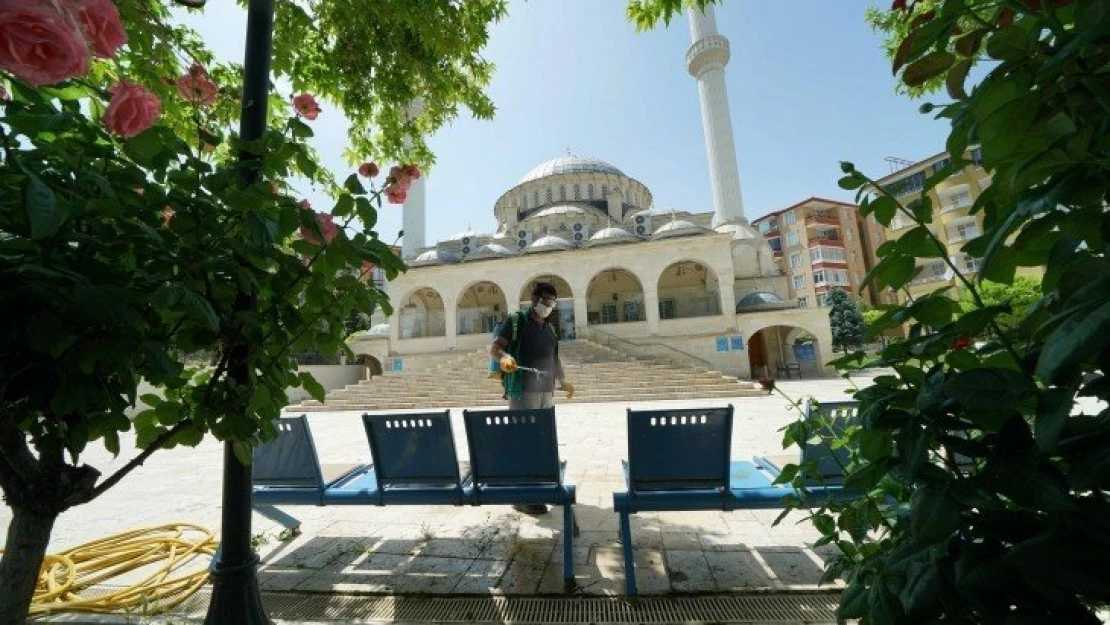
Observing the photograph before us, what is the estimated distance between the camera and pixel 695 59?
29891 mm

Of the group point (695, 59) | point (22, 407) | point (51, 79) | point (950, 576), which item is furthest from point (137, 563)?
point (695, 59)

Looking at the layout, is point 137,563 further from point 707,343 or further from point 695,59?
point 695,59

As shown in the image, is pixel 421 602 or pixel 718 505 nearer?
pixel 421 602

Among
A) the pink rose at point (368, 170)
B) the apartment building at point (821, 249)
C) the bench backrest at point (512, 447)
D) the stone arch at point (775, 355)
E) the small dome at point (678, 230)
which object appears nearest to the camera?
the pink rose at point (368, 170)

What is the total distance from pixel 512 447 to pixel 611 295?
2728cm

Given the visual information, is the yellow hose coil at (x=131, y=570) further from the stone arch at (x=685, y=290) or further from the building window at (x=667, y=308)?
the building window at (x=667, y=308)

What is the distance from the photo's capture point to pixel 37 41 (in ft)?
2.77

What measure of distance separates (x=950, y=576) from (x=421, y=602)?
286 centimetres

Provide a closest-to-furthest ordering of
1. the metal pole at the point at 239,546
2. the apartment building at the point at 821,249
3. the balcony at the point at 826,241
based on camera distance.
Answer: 1. the metal pole at the point at 239,546
2. the apartment building at the point at 821,249
3. the balcony at the point at 826,241

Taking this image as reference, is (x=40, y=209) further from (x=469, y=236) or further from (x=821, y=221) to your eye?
(x=821, y=221)

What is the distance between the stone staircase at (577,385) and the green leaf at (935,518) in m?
16.2

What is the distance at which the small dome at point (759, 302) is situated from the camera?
940 inches

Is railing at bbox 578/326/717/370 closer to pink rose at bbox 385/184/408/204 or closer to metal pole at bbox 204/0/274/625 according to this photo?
pink rose at bbox 385/184/408/204

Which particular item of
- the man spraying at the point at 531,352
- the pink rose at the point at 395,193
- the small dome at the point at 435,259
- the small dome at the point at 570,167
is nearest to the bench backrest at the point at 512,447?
the man spraying at the point at 531,352
